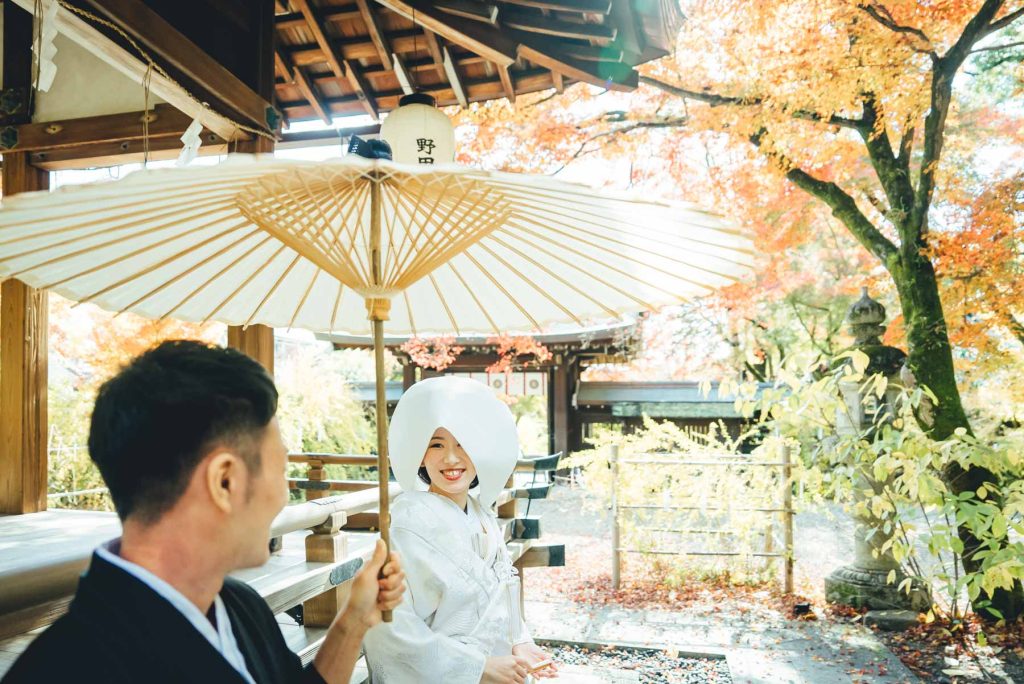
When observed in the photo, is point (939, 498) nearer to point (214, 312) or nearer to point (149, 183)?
point (214, 312)

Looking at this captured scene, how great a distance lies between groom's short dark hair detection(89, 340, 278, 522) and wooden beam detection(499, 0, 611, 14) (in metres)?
3.47

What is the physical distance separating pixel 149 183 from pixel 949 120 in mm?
11194

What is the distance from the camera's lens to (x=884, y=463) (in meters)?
4.95

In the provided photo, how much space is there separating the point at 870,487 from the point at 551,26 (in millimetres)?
4999

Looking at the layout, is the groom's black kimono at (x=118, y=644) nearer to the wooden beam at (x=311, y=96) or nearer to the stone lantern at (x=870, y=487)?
the wooden beam at (x=311, y=96)

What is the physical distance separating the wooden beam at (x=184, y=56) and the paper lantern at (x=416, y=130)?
802mm

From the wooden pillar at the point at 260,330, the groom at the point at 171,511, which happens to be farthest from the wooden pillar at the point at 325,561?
the groom at the point at 171,511

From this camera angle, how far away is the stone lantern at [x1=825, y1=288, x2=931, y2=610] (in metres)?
6.19

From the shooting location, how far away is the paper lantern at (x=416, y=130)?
153 inches

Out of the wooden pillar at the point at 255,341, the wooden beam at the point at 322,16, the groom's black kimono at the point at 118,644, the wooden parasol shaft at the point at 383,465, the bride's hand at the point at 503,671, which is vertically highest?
the wooden beam at the point at 322,16

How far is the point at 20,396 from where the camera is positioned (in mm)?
4137

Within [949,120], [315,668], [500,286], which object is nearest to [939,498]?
[500,286]

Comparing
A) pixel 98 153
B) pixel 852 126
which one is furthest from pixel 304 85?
pixel 852 126

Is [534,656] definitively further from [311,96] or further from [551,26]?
[311,96]
